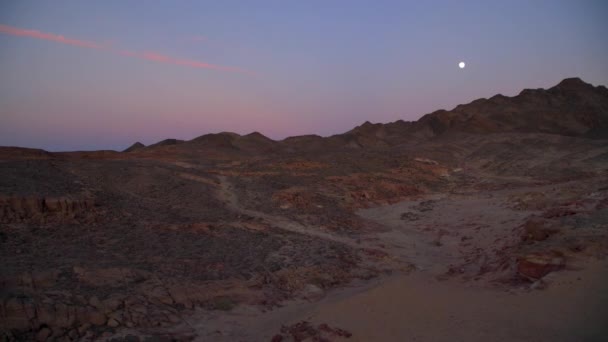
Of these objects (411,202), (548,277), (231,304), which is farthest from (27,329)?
(411,202)

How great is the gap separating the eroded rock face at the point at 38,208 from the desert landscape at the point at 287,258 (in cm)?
4

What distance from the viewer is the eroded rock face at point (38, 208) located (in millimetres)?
10173

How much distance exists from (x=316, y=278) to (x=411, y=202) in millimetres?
12921

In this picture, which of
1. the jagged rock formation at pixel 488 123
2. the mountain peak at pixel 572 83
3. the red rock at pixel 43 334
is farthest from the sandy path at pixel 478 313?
the mountain peak at pixel 572 83

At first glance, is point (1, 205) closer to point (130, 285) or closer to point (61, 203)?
point (61, 203)

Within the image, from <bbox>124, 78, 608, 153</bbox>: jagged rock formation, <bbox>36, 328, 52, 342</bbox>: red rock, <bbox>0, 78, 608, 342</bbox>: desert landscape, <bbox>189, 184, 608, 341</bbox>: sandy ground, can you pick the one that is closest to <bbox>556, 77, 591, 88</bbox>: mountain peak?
<bbox>124, 78, 608, 153</bbox>: jagged rock formation

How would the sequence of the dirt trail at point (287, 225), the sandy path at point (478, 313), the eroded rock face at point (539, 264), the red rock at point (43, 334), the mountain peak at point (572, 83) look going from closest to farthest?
the sandy path at point (478, 313), the red rock at point (43, 334), the eroded rock face at point (539, 264), the dirt trail at point (287, 225), the mountain peak at point (572, 83)

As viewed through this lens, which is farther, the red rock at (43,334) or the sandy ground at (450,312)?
the red rock at (43,334)

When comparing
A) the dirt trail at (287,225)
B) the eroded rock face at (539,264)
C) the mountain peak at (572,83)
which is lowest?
the dirt trail at (287,225)

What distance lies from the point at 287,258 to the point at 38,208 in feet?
19.5

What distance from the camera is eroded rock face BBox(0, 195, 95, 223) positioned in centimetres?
1017

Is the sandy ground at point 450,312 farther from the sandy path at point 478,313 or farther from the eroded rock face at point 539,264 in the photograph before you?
the eroded rock face at point 539,264

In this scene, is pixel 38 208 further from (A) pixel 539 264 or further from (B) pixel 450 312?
(A) pixel 539 264

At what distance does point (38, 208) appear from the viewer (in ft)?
35.0
